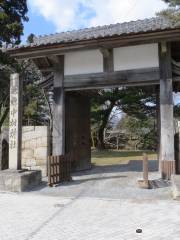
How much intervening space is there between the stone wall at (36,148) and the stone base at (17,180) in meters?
1.80

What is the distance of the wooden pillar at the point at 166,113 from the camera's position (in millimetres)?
10008

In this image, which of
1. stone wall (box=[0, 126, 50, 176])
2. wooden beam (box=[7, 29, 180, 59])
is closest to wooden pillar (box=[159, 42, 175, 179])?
wooden beam (box=[7, 29, 180, 59])

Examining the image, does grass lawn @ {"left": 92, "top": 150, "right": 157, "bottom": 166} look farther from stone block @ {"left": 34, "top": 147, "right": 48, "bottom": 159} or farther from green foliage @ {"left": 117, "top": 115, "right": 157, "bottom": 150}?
green foliage @ {"left": 117, "top": 115, "right": 157, "bottom": 150}

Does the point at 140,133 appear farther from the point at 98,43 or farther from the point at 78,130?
the point at 98,43

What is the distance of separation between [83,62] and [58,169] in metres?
3.82

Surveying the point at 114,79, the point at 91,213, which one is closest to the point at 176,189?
the point at 91,213

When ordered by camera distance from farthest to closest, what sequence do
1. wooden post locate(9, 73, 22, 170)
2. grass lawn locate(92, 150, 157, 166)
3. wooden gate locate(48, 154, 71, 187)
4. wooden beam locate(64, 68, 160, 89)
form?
grass lawn locate(92, 150, 157, 166)
wooden beam locate(64, 68, 160, 89)
wooden post locate(9, 73, 22, 170)
wooden gate locate(48, 154, 71, 187)

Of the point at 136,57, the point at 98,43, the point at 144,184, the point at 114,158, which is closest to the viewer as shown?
the point at 144,184

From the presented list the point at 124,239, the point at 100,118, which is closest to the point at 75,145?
the point at 124,239

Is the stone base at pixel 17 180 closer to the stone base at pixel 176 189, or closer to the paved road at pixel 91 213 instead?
the paved road at pixel 91 213

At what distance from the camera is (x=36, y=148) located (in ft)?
38.9

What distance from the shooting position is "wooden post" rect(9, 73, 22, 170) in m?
10.0

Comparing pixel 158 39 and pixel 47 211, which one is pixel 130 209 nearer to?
pixel 47 211

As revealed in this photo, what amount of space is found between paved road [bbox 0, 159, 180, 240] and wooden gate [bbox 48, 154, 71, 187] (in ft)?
1.21
